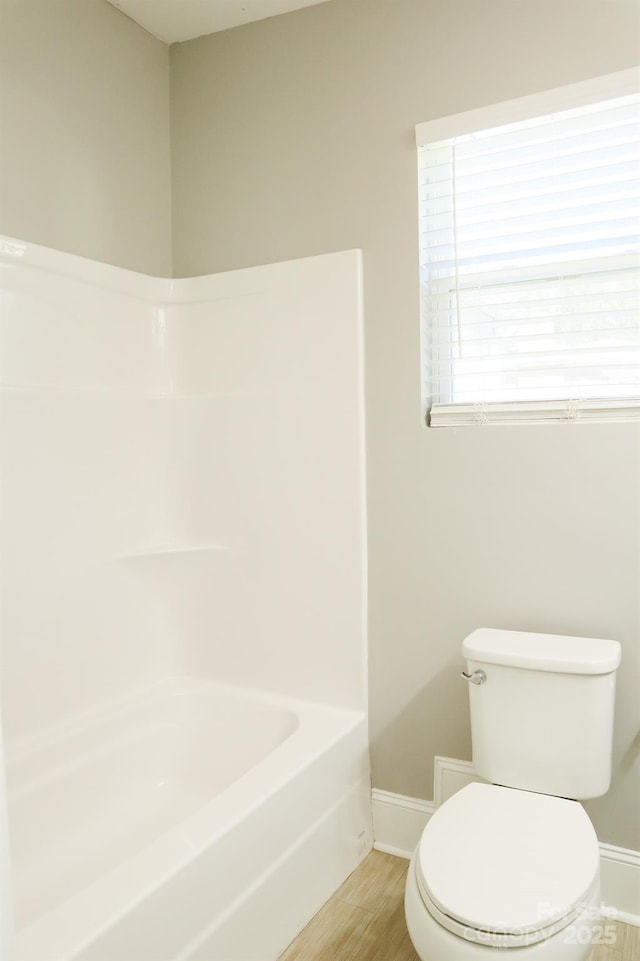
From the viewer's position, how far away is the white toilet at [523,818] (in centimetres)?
135

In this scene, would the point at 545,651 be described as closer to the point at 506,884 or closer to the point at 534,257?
the point at 506,884

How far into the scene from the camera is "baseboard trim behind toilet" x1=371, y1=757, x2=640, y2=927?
6.40ft

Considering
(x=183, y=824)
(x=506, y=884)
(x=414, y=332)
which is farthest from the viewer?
(x=414, y=332)

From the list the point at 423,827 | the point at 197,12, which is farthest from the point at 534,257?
the point at 423,827

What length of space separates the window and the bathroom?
0.07 m

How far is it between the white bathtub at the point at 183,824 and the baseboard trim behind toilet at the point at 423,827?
2.6 inches

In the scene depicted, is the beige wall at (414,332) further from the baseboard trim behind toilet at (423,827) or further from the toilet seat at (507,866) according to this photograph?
the toilet seat at (507,866)

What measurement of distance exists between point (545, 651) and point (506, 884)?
0.60 meters

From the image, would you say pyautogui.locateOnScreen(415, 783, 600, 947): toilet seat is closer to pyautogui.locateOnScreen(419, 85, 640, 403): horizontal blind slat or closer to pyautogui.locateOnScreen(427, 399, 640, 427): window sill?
pyautogui.locateOnScreen(427, 399, 640, 427): window sill

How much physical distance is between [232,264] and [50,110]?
70 centimetres

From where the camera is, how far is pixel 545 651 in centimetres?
185

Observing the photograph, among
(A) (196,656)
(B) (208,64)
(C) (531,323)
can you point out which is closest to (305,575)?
(A) (196,656)

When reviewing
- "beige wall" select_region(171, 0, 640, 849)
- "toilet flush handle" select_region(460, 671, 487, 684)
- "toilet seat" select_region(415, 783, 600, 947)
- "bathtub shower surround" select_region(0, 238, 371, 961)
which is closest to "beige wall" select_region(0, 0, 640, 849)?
"beige wall" select_region(171, 0, 640, 849)

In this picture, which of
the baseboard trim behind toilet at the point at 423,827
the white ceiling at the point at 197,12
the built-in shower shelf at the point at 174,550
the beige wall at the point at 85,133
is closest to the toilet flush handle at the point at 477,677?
the baseboard trim behind toilet at the point at 423,827
